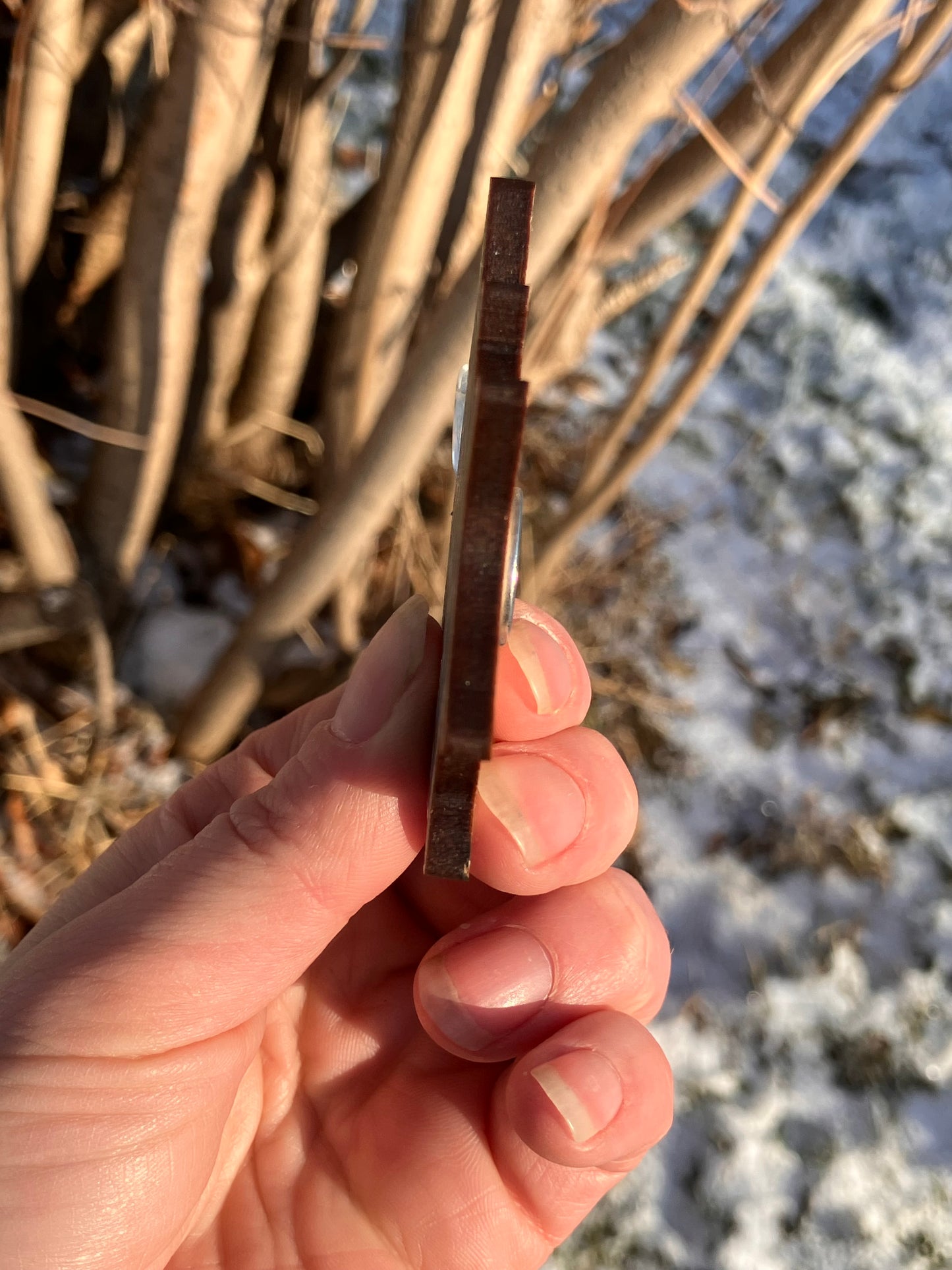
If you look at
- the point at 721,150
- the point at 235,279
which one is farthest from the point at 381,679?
the point at 235,279

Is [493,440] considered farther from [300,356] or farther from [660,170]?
[300,356]

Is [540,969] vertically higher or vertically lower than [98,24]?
lower

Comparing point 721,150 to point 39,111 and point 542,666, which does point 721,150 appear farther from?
point 39,111

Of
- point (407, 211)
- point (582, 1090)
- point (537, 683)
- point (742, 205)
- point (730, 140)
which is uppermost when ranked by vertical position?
point (730, 140)

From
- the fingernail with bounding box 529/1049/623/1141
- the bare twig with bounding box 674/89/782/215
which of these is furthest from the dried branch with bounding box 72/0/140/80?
the fingernail with bounding box 529/1049/623/1141

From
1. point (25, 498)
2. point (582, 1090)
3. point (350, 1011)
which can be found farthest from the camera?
point (25, 498)

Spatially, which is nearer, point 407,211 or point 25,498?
point 407,211

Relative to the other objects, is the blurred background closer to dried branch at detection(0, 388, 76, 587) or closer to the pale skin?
dried branch at detection(0, 388, 76, 587)
